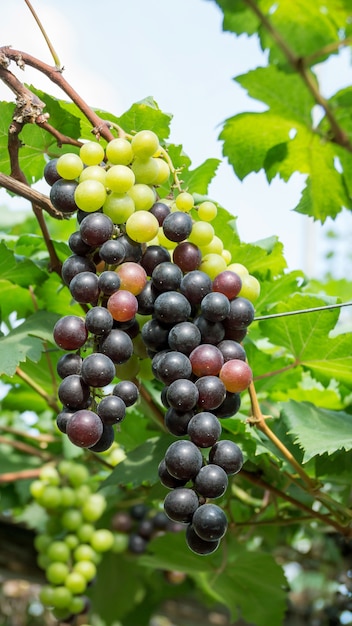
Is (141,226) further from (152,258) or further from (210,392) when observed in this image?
(210,392)

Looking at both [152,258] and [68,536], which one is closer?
[152,258]

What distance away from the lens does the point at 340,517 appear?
96cm

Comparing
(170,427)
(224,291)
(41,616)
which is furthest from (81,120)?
(41,616)

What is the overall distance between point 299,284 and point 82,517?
693mm

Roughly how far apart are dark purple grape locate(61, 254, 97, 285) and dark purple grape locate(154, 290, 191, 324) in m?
0.08

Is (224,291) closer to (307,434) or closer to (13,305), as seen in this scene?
(307,434)

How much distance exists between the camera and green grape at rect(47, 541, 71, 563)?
4.43 ft

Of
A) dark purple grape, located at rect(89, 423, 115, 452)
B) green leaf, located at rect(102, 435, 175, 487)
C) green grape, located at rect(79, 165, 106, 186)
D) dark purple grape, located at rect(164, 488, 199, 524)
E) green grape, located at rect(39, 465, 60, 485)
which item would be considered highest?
green grape, located at rect(79, 165, 106, 186)

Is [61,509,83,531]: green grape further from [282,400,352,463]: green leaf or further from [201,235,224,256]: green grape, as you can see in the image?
[201,235,224,256]: green grape

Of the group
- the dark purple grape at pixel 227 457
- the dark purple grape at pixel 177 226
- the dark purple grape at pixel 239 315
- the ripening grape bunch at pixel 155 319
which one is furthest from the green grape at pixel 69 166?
the dark purple grape at pixel 227 457

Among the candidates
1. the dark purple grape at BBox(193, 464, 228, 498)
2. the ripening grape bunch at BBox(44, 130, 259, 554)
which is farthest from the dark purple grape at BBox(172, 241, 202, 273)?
the dark purple grape at BBox(193, 464, 228, 498)

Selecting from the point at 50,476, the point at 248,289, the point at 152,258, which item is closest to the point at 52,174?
the point at 152,258

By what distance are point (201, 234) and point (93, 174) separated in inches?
5.1

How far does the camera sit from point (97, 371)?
2.06ft
